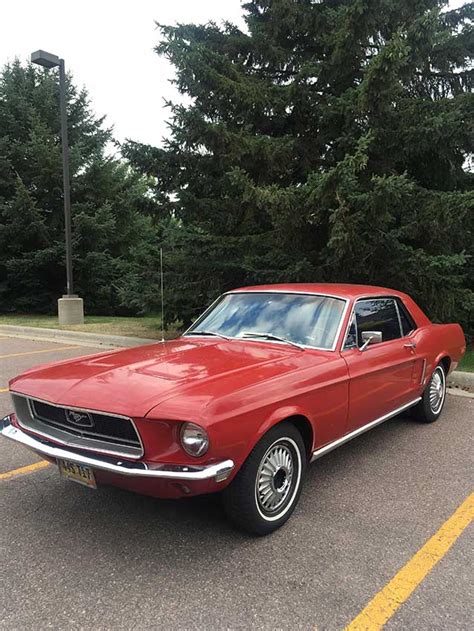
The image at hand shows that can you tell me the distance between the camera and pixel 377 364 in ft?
13.7

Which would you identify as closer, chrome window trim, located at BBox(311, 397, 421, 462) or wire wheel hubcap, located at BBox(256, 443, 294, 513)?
wire wheel hubcap, located at BBox(256, 443, 294, 513)

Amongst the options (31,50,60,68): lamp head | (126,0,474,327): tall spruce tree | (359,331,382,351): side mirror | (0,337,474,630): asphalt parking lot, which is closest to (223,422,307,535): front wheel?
(0,337,474,630): asphalt parking lot

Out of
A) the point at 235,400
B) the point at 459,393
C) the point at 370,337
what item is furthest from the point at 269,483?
the point at 459,393

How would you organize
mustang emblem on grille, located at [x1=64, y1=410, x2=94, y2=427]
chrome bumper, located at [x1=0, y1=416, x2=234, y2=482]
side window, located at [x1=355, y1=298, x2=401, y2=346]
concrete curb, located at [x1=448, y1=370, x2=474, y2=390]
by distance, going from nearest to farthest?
chrome bumper, located at [x1=0, y1=416, x2=234, y2=482] < mustang emblem on grille, located at [x1=64, y1=410, x2=94, y2=427] < side window, located at [x1=355, y1=298, x2=401, y2=346] < concrete curb, located at [x1=448, y1=370, x2=474, y2=390]

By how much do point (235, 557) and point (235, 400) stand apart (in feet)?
2.87

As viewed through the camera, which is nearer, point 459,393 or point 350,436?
point 350,436

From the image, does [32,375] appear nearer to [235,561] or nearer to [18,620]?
[18,620]

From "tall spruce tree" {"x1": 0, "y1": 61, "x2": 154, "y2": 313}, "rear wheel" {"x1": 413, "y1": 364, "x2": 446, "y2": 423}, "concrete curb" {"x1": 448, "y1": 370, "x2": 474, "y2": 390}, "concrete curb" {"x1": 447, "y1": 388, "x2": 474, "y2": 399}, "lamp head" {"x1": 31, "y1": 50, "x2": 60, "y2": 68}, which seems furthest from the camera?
"tall spruce tree" {"x1": 0, "y1": 61, "x2": 154, "y2": 313}

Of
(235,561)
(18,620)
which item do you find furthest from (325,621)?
(18,620)

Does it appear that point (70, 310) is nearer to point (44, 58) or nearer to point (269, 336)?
point (44, 58)

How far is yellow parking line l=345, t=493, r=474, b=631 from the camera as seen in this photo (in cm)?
236

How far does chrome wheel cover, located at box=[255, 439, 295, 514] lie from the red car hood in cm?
48

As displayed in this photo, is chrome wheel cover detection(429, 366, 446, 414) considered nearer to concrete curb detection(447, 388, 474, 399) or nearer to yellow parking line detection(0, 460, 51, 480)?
concrete curb detection(447, 388, 474, 399)

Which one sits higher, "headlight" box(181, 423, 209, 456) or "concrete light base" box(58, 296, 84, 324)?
"headlight" box(181, 423, 209, 456)
